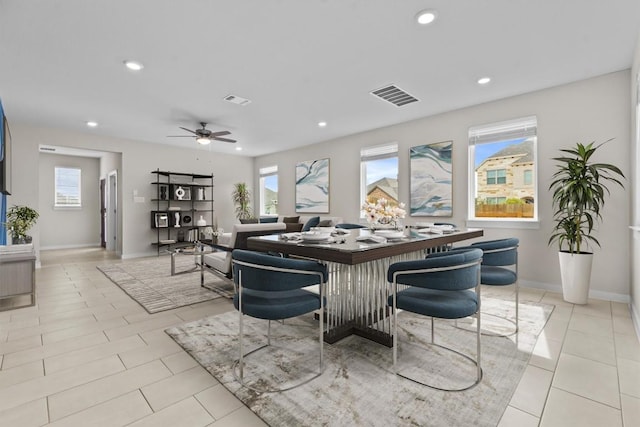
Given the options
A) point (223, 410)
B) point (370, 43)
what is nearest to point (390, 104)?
point (370, 43)

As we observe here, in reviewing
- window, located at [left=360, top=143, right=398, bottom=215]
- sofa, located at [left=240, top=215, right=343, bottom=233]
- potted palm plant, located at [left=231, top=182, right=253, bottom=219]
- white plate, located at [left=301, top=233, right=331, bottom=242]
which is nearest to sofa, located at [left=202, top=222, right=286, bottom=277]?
sofa, located at [left=240, top=215, right=343, bottom=233]

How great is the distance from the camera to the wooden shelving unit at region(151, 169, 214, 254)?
23.4ft

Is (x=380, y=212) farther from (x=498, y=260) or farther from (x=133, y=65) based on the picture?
(x=133, y=65)

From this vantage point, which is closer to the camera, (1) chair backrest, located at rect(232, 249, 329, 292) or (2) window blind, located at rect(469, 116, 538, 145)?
(1) chair backrest, located at rect(232, 249, 329, 292)

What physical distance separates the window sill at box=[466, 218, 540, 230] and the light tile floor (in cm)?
117

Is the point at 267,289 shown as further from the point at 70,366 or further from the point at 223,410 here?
the point at 70,366

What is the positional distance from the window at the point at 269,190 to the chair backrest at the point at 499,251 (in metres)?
6.48

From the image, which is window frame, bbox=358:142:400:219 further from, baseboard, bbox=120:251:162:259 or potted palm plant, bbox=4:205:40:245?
potted palm plant, bbox=4:205:40:245

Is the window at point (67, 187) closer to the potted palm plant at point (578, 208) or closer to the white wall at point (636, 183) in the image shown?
the potted palm plant at point (578, 208)

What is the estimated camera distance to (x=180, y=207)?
762cm

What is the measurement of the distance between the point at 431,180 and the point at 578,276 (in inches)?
92.3

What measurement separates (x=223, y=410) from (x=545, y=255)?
14.0 feet

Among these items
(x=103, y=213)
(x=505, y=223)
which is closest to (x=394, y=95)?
(x=505, y=223)

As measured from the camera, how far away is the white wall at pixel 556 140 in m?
3.44
